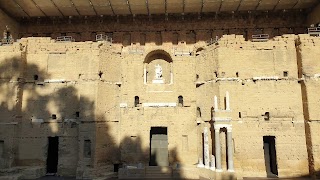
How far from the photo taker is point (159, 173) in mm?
20859

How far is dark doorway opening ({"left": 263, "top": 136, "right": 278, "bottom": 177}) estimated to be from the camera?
71.5ft

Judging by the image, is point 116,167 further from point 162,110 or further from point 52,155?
point 162,110

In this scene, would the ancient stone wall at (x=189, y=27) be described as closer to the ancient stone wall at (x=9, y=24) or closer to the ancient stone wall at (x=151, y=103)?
the ancient stone wall at (x=151, y=103)

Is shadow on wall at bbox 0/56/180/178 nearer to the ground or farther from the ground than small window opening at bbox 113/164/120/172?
farther from the ground

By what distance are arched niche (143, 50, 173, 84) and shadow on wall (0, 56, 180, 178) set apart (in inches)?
200

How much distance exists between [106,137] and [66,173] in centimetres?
383

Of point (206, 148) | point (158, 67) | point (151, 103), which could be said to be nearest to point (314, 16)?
point (158, 67)

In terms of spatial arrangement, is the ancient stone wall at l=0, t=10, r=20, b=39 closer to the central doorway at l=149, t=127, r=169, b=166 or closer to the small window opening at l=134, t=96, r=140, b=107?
the small window opening at l=134, t=96, r=140, b=107

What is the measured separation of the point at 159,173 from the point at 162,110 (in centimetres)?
491

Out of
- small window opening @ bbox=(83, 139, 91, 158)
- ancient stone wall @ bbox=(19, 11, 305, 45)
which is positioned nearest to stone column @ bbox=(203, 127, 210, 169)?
small window opening @ bbox=(83, 139, 91, 158)

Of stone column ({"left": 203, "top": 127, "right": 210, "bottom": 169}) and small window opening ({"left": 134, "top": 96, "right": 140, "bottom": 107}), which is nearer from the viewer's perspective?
stone column ({"left": 203, "top": 127, "right": 210, "bottom": 169})

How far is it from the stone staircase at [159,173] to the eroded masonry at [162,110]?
0.24ft

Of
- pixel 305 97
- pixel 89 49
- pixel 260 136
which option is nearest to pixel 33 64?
pixel 89 49

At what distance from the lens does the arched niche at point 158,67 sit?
25.0 m
